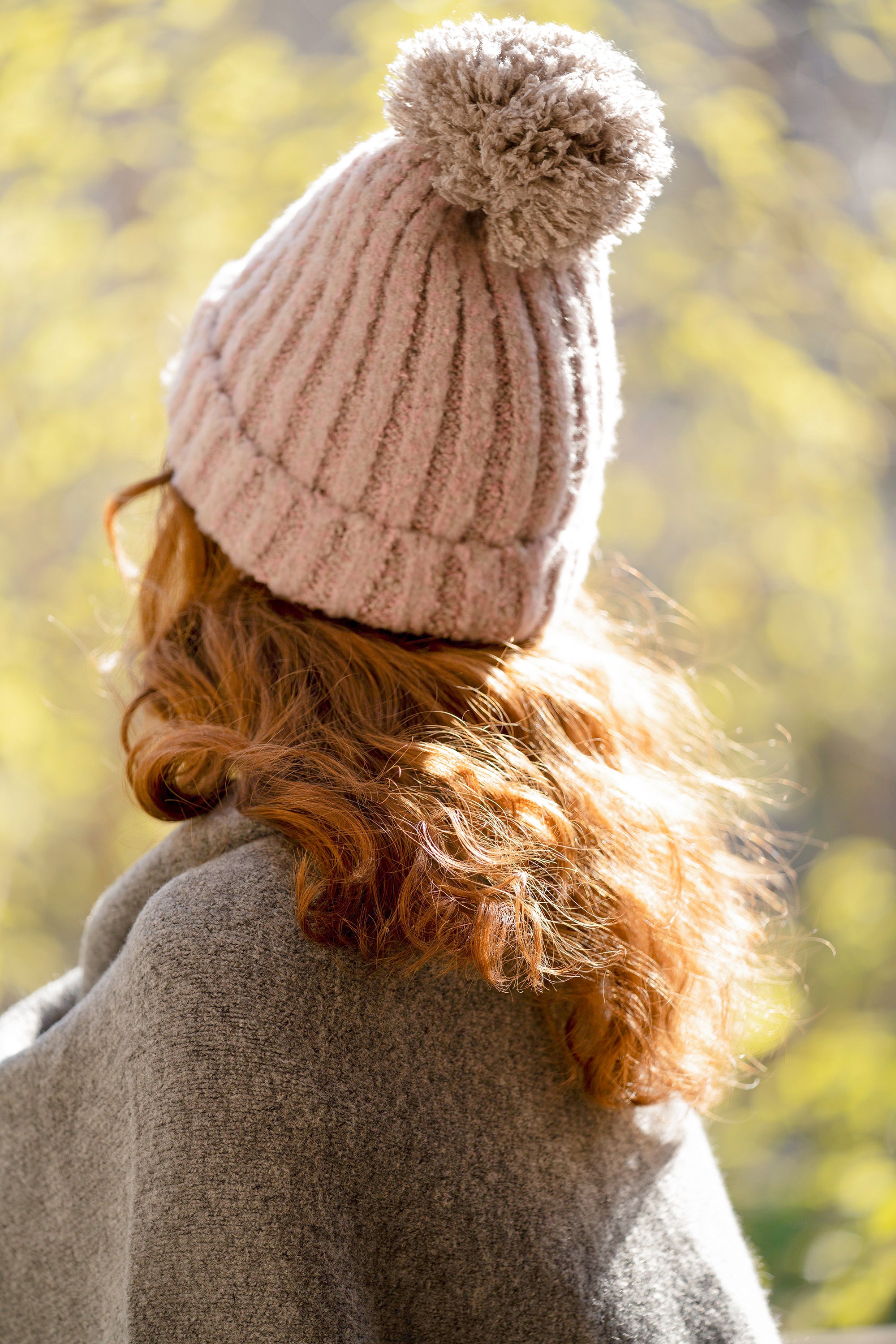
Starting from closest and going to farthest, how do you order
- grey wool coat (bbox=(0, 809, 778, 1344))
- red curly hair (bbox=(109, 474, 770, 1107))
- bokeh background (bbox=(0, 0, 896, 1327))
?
grey wool coat (bbox=(0, 809, 778, 1344))
red curly hair (bbox=(109, 474, 770, 1107))
bokeh background (bbox=(0, 0, 896, 1327))

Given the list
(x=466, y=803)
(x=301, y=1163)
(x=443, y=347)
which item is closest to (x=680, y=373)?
→ (x=443, y=347)

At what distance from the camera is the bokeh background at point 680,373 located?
1.71 meters

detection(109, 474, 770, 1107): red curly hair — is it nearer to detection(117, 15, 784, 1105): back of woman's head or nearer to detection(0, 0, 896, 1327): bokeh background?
detection(117, 15, 784, 1105): back of woman's head

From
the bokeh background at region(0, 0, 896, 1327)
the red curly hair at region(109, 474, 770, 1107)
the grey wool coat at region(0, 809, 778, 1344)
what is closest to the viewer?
the grey wool coat at region(0, 809, 778, 1344)

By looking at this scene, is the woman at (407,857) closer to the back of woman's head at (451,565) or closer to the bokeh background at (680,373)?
the back of woman's head at (451,565)

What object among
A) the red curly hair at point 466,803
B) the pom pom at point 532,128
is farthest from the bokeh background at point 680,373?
the pom pom at point 532,128

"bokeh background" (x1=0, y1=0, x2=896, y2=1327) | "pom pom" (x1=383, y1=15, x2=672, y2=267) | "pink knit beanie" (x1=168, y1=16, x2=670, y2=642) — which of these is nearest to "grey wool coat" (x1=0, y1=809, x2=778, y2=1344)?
"pink knit beanie" (x1=168, y1=16, x2=670, y2=642)

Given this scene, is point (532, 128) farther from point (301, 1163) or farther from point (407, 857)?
point (301, 1163)

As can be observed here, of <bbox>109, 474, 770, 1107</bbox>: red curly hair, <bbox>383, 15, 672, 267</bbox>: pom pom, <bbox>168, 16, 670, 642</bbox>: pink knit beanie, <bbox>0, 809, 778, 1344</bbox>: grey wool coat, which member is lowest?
<bbox>0, 809, 778, 1344</bbox>: grey wool coat

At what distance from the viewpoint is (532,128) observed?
0.70 meters

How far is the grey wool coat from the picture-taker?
580mm

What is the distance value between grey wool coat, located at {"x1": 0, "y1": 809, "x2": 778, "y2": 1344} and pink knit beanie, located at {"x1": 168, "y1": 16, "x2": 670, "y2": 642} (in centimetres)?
25

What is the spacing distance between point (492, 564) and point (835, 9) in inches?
73.0

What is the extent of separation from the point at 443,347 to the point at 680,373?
1.39 m
